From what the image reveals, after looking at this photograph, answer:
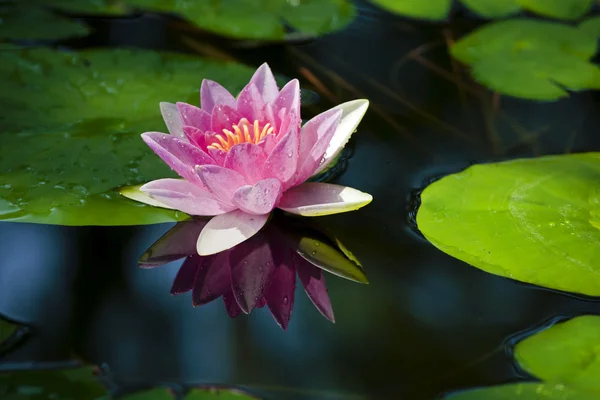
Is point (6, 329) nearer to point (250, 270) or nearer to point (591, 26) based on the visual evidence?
point (250, 270)

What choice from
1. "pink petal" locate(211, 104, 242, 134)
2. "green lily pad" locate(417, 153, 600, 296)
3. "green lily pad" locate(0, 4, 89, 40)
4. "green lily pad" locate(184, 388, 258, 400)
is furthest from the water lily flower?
"green lily pad" locate(0, 4, 89, 40)

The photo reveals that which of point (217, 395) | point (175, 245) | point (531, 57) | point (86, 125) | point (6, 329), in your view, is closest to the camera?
point (217, 395)

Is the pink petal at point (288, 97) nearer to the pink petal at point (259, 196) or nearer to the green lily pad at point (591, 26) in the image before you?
the pink petal at point (259, 196)

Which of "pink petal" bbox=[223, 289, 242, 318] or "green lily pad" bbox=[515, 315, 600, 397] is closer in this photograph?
"green lily pad" bbox=[515, 315, 600, 397]

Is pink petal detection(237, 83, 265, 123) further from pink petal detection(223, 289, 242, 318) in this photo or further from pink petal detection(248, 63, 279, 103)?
pink petal detection(223, 289, 242, 318)

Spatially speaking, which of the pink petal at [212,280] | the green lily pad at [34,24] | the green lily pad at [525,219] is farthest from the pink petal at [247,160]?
the green lily pad at [34,24]

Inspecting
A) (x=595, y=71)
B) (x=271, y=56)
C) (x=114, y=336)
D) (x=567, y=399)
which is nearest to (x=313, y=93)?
(x=271, y=56)

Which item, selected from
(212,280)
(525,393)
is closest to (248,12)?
(212,280)
